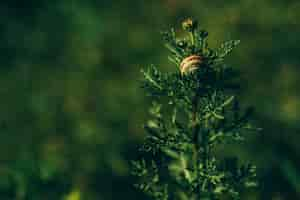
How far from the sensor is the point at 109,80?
12.9 ft

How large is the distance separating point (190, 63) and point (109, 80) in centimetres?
250

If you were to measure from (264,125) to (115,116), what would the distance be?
3.32 feet

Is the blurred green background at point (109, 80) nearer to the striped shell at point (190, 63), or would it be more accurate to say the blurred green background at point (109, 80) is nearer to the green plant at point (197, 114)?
the green plant at point (197, 114)

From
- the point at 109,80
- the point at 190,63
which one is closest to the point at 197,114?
the point at 190,63

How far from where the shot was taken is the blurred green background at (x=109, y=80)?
336 cm

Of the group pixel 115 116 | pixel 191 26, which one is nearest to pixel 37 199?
pixel 115 116

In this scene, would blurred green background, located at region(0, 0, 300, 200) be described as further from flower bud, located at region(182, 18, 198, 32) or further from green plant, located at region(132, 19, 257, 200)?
flower bud, located at region(182, 18, 198, 32)

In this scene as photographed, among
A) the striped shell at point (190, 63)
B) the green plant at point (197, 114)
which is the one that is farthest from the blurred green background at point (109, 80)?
the striped shell at point (190, 63)

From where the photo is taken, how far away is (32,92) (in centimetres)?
397

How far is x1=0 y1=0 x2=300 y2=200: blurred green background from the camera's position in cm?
336

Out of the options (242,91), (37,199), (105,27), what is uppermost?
(105,27)

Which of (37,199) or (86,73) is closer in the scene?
(37,199)

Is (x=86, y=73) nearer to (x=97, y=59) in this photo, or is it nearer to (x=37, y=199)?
(x=97, y=59)

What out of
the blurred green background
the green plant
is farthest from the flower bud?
the blurred green background
